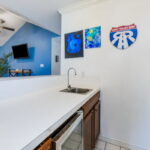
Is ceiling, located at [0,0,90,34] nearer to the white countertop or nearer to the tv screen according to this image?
the white countertop

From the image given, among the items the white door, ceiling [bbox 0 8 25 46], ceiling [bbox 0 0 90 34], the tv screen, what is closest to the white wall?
ceiling [bbox 0 0 90 34]

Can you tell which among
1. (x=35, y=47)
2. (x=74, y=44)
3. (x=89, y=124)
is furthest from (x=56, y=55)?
(x=89, y=124)

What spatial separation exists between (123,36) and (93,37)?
50 centimetres

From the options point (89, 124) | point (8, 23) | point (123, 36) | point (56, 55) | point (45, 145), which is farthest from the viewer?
point (8, 23)

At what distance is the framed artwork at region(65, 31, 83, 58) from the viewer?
2053 mm

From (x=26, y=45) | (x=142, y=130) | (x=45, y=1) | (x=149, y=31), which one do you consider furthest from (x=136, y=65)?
(x=26, y=45)

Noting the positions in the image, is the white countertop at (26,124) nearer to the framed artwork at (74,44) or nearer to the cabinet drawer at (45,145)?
the cabinet drawer at (45,145)

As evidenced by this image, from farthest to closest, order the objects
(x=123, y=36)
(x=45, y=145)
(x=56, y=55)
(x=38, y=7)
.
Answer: (x=56, y=55)
(x=38, y=7)
(x=123, y=36)
(x=45, y=145)

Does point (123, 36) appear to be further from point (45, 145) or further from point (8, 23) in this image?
point (8, 23)

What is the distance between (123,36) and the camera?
1685mm

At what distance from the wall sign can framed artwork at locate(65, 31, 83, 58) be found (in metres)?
0.58

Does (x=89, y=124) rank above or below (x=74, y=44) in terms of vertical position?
below

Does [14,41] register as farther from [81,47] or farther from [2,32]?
[81,47]

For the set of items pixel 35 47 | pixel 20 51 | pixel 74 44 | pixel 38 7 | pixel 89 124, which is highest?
pixel 38 7
